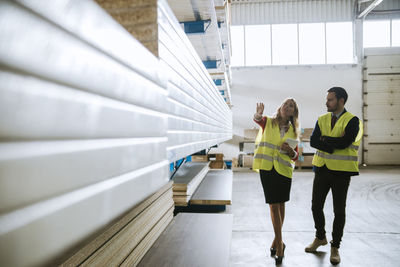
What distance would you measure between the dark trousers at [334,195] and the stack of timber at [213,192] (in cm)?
99

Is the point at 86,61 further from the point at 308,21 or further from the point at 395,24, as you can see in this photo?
the point at 395,24

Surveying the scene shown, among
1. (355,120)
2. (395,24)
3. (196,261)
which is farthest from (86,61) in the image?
(395,24)

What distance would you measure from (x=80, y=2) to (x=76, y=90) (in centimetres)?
16

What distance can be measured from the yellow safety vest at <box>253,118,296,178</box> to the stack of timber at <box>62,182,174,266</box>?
5.27 feet

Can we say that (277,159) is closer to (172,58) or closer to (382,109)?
(172,58)

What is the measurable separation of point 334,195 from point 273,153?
774 mm

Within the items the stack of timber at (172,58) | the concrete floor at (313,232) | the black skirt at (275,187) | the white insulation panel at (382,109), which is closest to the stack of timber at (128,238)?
the stack of timber at (172,58)

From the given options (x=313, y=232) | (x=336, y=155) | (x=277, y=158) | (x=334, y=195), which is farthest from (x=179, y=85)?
(x=313, y=232)

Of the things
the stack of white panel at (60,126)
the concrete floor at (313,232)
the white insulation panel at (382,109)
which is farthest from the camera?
the white insulation panel at (382,109)

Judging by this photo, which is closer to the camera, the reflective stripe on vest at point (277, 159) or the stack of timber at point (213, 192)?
the reflective stripe on vest at point (277, 159)

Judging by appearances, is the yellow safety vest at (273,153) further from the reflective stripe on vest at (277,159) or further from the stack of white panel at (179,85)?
the stack of white panel at (179,85)

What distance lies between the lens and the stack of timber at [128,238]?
2.51ft

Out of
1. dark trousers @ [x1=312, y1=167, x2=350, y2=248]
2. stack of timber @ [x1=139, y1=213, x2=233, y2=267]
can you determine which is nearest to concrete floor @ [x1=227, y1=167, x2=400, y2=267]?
dark trousers @ [x1=312, y1=167, x2=350, y2=248]

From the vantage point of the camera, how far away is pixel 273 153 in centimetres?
296
